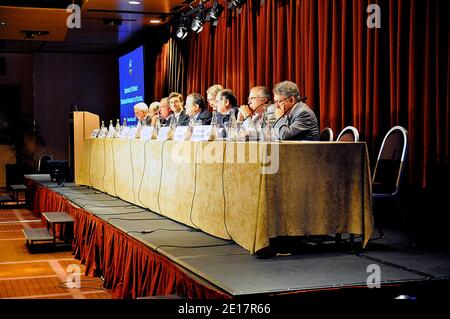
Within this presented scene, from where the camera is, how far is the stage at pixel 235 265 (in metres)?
2.63

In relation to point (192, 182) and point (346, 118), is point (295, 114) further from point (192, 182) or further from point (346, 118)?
point (346, 118)

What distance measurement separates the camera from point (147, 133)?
5.16 m

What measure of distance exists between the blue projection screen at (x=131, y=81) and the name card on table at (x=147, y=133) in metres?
5.86

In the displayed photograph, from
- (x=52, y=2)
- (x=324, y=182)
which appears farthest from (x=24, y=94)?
(x=324, y=182)

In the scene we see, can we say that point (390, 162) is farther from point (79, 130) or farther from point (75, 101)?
point (75, 101)

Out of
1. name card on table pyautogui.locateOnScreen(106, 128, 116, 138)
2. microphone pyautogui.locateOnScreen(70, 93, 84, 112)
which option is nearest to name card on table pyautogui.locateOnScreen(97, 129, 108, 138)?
name card on table pyautogui.locateOnScreen(106, 128, 116, 138)

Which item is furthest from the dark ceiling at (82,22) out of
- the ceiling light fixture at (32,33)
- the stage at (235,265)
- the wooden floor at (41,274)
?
the stage at (235,265)

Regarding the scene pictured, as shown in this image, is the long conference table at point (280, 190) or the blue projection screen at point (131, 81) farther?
the blue projection screen at point (131, 81)

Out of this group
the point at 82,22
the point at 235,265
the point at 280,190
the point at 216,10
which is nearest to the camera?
the point at 235,265

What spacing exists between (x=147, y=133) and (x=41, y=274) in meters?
1.36

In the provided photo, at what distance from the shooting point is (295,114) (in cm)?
416

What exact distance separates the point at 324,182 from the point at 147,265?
3.49 ft

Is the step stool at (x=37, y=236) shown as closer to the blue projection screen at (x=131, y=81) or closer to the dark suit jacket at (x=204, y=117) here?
the dark suit jacket at (x=204, y=117)

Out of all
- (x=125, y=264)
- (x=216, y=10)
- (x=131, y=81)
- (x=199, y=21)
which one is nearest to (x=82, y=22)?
(x=131, y=81)
